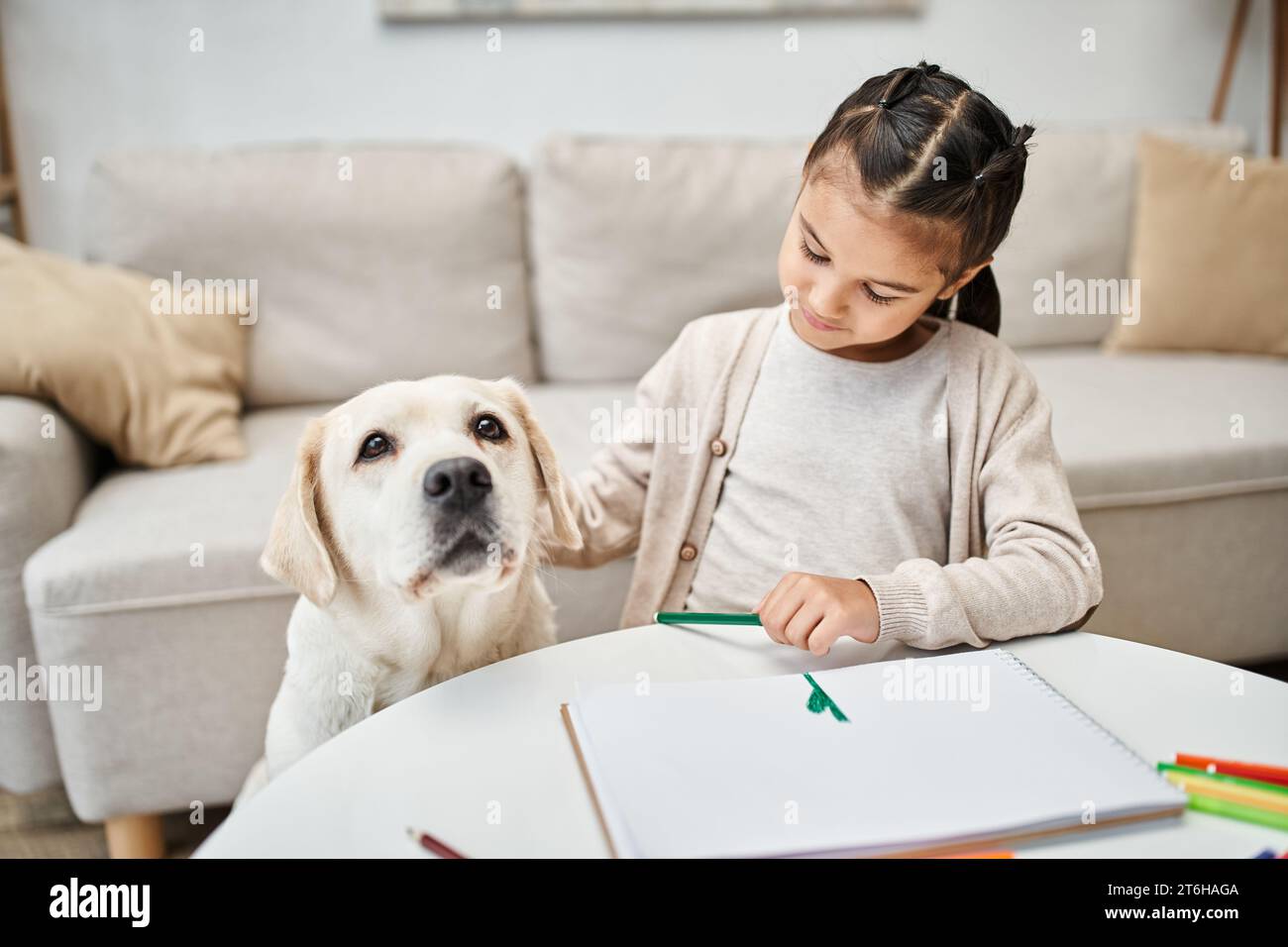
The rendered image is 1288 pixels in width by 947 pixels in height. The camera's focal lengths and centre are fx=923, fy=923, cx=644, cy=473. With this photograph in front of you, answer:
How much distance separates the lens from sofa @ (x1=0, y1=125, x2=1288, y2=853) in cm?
149

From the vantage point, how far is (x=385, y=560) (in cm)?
90

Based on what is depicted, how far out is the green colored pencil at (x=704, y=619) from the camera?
90 cm

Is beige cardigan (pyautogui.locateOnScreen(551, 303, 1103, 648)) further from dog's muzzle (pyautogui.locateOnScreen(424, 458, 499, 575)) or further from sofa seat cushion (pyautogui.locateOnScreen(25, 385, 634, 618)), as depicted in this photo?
sofa seat cushion (pyautogui.locateOnScreen(25, 385, 634, 618))

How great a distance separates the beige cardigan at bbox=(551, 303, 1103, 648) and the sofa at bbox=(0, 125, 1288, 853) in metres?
0.43

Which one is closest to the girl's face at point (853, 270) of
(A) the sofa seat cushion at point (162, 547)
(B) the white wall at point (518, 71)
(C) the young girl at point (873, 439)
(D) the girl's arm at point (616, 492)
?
(C) the young girl at point (873, 439)

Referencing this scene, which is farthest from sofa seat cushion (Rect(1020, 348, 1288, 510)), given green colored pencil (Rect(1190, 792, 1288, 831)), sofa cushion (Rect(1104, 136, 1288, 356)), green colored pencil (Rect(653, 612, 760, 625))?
green colored pencil (Rect(1190, 792, 1288, 831))

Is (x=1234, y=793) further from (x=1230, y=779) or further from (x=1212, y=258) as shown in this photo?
(x=1212, y=258)

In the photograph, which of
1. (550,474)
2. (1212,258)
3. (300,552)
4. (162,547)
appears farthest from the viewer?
(1212,258)

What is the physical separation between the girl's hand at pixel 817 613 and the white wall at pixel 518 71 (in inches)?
83.1

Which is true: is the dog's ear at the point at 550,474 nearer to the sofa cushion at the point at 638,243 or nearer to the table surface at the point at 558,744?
the table surface at the point at 558,744

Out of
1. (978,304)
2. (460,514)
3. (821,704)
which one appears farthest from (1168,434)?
(460,514)

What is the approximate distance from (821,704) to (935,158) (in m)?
0.58

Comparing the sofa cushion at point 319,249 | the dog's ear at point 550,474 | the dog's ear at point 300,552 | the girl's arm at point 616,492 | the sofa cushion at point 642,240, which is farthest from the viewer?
the sofa cushion at point 642,240
